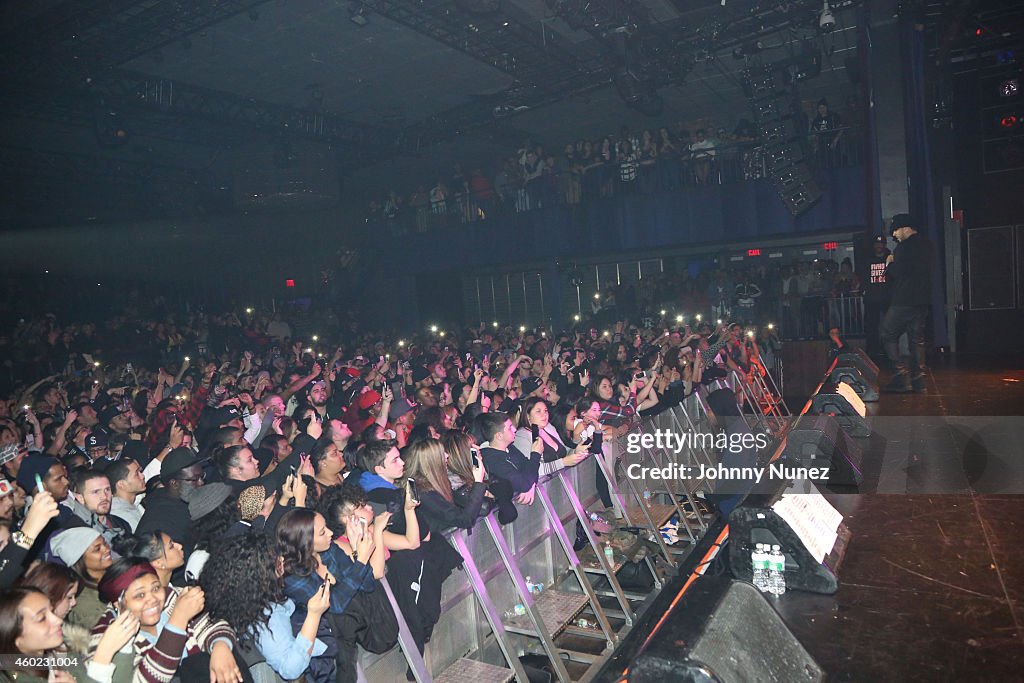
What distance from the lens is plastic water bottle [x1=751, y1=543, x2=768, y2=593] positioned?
11.4 feet

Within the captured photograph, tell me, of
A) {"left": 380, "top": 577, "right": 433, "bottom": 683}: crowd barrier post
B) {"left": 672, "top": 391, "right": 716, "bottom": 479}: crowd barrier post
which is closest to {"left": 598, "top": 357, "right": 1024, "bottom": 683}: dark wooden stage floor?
{"left": 380, "top": 577, "right": 433, "bottom": 683}: crowd barrier post

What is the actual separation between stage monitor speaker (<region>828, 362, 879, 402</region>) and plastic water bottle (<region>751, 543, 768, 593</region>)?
4.66 m

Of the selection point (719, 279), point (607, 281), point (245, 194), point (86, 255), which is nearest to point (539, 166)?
point (607, 281)

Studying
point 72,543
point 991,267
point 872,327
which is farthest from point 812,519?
point 991,267

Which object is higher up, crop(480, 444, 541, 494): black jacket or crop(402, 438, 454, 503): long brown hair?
crop(402, 438, 454, 503): long brown hair

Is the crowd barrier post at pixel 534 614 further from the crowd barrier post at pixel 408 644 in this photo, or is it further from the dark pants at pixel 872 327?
the dark pants at pixel 872 327

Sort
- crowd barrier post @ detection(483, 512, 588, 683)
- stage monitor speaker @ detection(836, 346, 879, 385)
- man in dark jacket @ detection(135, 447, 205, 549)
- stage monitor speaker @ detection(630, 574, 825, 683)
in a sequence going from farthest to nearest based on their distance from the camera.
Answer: stage monitor speaker @ detection(836, 346, 879, 385)
man in dark jacket @ detection(135, 447, 205, 549)
crowd barrier post @ detection(483, 512, 588, 683)
stage monitor speaker @ detection(630, 574, 825, 683)

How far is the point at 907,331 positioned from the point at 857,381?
861 millimetres

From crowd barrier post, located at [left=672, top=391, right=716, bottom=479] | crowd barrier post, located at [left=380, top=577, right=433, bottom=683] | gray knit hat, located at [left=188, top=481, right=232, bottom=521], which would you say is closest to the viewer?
crowd barrier post, located at [left=380, top=577, right=433, bottom=683]

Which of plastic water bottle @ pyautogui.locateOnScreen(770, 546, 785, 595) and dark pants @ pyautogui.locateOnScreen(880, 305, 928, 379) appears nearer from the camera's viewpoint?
plastic water bottle @ pyautogui.locateOnScreen(770, 546, 785, 595)

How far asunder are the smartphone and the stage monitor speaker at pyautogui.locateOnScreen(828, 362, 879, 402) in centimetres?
532

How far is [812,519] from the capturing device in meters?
3.75

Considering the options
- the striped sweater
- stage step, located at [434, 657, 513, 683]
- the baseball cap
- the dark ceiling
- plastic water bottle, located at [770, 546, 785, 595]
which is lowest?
stage step, located at [434, 657, 513, 683]

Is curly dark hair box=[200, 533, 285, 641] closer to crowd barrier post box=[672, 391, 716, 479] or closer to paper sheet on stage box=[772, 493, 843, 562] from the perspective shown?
paper sheet on stage box=[772, 493, 843, 562]
